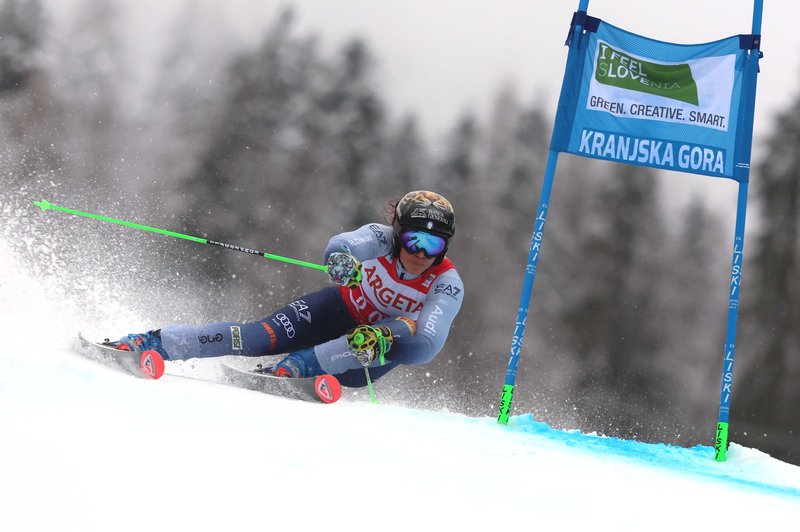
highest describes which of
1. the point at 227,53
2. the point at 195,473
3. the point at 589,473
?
the point at 227,53

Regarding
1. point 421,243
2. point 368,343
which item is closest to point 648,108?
point 421,243

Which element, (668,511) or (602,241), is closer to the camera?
(668,511)

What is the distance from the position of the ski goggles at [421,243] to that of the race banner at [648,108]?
1339 millimetres

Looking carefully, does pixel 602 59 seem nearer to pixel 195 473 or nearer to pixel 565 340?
pixel 195 473

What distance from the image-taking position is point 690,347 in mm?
23938

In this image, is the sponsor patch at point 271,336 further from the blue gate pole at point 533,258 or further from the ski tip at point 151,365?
the blue gate pole at point 533,258

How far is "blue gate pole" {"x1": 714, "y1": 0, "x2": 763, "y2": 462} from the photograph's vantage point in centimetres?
574

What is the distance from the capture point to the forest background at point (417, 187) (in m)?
21.2

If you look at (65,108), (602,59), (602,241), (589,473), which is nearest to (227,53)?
(65,108)

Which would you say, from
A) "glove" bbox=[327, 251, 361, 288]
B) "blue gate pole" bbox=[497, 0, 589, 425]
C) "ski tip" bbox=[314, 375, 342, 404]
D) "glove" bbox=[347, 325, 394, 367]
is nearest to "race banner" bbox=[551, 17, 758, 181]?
"blue gate pole" bbox=[497, 0, 589, 425]

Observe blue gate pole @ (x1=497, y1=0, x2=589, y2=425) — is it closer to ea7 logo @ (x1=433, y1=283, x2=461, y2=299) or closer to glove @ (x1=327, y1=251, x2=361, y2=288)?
ea7 logo @ (x1=433, y1=283, x2=461, y2=299)

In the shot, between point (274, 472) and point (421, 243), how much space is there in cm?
252

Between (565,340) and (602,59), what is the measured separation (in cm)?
1869

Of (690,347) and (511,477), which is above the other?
(690,347)
